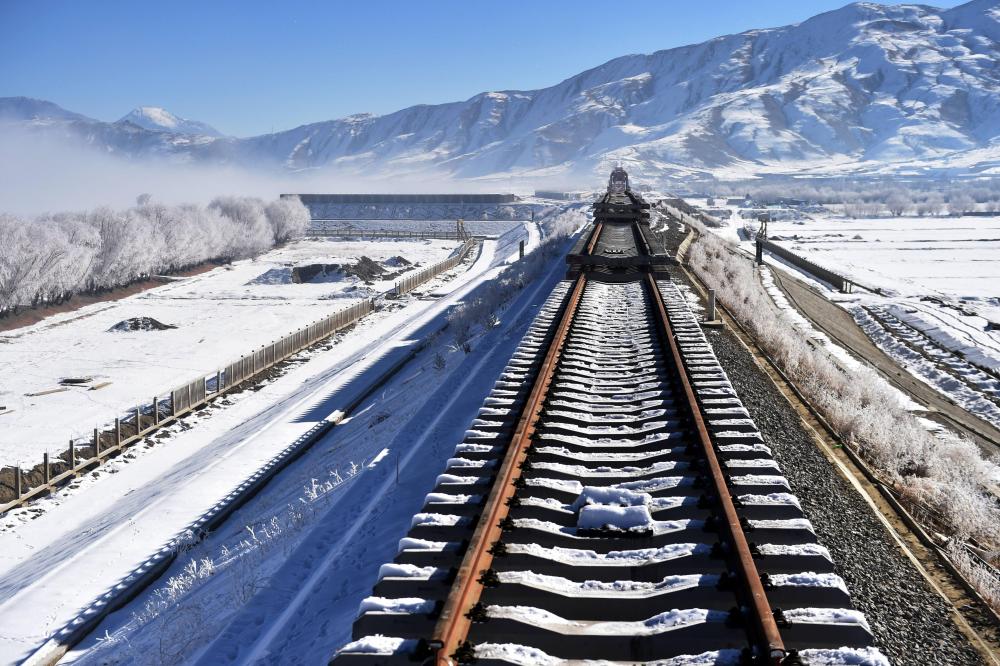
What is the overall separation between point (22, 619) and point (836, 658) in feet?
41.7

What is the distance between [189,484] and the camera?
1888cm

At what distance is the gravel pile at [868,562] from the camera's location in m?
5.21

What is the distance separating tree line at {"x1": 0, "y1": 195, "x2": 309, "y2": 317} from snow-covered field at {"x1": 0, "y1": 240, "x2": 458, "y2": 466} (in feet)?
8.34

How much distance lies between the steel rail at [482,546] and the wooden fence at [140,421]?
1659cm

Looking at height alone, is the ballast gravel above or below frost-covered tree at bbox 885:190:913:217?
below

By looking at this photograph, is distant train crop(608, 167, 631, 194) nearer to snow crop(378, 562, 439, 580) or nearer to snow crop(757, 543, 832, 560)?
snow crop(757, 543, 832, 560)

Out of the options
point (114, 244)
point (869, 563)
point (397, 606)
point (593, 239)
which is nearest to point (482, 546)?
point (397, 606)

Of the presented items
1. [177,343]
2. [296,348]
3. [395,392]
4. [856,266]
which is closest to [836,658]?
[395,392]

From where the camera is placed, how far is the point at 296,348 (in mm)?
36531

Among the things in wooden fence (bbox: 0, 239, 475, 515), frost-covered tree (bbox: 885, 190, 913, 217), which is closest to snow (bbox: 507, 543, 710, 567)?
wooden fence (bbox: 0, 239, 475, 515)

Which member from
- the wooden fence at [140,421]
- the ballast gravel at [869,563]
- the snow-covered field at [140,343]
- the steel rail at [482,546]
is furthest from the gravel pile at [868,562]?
the snow-covered field at [140,343]

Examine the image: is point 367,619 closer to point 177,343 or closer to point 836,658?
point 836,658

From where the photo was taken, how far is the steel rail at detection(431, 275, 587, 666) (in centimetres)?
429

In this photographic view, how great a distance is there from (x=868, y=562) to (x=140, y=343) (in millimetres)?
39339
